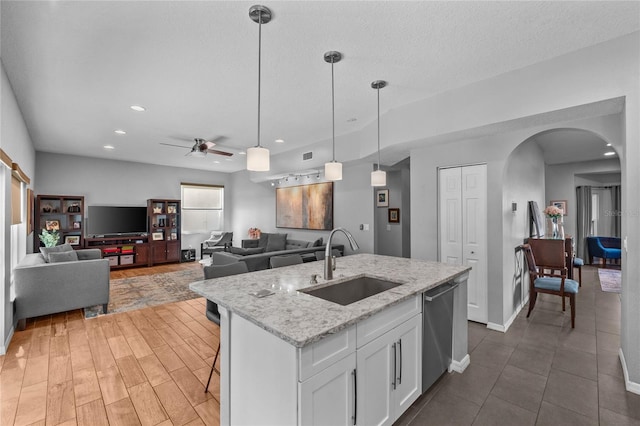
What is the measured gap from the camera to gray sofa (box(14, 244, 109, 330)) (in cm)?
350

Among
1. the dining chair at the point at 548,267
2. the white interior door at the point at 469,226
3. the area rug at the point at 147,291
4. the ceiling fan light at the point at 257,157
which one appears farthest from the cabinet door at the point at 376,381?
the area rug at the point at 147,291

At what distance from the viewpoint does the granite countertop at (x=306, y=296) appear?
1330 mm

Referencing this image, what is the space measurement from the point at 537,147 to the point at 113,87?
6236mm

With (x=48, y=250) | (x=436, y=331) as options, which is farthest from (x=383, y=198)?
(x=48, y=250)

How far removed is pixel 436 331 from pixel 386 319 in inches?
30.1

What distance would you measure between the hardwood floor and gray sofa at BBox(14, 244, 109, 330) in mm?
210

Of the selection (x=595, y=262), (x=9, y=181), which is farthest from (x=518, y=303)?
(x=9, y=181)

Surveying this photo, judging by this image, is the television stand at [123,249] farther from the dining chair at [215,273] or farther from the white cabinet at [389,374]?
the white cabinet at [389,374]

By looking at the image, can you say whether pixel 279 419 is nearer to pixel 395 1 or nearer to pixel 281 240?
pixel 395 1

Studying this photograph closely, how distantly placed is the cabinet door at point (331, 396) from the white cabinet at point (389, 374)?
70 millimetres

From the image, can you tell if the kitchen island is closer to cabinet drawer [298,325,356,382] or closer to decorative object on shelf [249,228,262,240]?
cabinet drawer [298,325,356,382]

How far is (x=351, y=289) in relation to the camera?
2350mm

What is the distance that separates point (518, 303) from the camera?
4.00 m

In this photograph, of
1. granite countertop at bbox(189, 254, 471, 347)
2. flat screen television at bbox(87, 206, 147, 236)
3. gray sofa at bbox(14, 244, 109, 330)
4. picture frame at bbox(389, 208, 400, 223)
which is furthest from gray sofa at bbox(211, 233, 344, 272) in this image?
flat screen television at bbox(87, 206, 147, 236)
